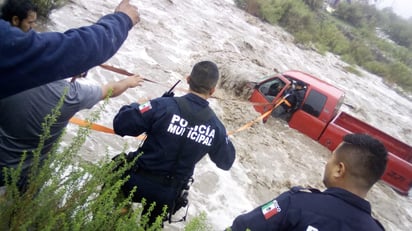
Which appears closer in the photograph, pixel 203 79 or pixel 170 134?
pixel 170 134

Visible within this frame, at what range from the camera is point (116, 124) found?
2.85m

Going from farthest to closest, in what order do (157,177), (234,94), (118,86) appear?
(234,94)
(157,177)
(118,86)

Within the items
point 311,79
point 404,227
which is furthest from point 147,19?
point 404,227

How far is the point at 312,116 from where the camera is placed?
8555 millimetres

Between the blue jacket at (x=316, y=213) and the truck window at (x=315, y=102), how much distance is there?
6692mm

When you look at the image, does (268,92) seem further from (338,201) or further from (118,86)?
(338,201)

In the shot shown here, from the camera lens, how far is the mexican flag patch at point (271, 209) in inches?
77.9

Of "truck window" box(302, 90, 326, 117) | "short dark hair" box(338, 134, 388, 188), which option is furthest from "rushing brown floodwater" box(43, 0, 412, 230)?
"short dark hair" box(338, 134, 388, 188)

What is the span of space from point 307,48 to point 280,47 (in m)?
3.25

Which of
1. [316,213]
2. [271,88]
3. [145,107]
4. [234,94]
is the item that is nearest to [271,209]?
[316,213]

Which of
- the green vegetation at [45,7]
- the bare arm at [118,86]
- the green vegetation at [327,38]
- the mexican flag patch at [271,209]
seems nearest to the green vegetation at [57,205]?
the mexican flag patch at [271,209]

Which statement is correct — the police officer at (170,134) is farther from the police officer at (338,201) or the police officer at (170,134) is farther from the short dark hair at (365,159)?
the short dark hair at (365,159)

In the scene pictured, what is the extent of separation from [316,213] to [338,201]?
0.14 m

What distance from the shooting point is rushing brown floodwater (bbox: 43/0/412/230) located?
623 cm
